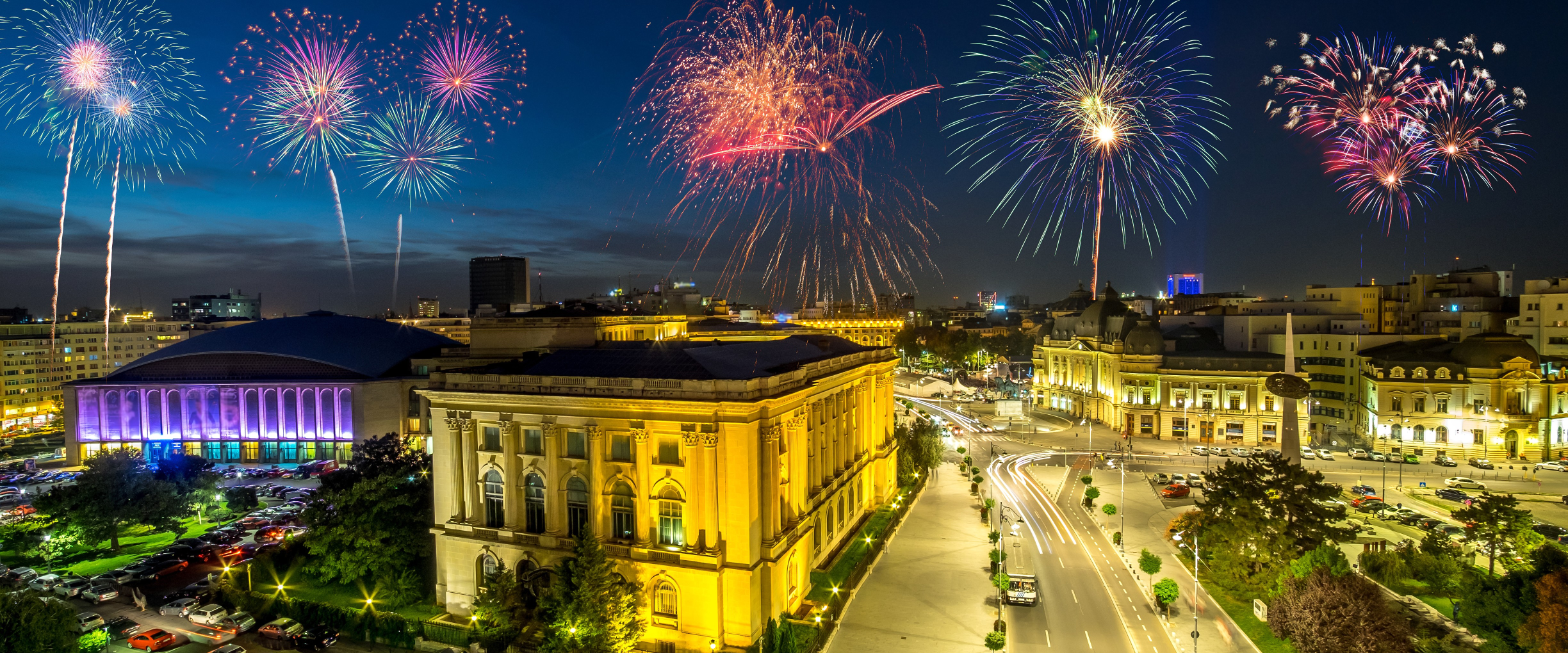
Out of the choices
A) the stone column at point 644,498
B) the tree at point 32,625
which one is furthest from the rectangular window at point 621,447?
the tree at point 32,625

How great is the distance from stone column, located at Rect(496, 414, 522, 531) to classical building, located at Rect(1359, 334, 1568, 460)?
279ft

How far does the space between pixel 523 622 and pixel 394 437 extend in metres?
24.9

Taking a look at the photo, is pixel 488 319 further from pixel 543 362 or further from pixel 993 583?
pixel 993 583

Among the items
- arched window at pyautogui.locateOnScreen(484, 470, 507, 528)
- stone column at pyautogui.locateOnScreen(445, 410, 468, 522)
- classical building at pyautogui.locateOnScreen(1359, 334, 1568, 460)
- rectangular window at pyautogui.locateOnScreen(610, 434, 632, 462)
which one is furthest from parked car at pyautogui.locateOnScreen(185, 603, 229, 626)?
classical building at pyautogui.locateOnScreen(1359, 334, 1568, 460)

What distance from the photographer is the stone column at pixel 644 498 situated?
36281 mm

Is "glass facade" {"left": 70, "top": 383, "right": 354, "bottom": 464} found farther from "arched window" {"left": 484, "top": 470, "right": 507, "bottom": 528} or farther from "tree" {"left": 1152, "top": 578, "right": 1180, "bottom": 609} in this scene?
"tree" {"left": 1152, "top": 578, "right": 1180, "bottom": 609}

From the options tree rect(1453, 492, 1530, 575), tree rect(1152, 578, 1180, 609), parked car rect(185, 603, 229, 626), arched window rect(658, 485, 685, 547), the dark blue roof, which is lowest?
parked car rect(185, 603, 229, 626)

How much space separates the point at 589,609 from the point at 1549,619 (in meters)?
37.4

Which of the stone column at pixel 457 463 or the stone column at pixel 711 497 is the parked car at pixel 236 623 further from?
the stone column at pixel 711 497

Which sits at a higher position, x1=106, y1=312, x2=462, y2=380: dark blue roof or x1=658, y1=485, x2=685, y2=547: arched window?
x1=106, y1=312, x2=462, y2=380: dark blue roof

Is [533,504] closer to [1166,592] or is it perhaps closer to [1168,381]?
[1166,592]

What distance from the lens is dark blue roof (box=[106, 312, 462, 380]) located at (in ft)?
288

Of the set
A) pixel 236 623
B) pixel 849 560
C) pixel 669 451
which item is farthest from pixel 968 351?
pixel 236 623

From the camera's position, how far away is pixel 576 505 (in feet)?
124
